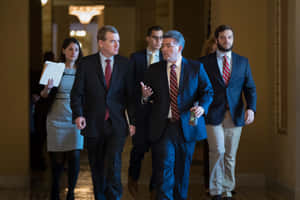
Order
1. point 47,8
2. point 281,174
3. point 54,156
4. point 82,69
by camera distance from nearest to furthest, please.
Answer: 1. point 82,69
2. point 54,156
3. point 281,174
4. point 47,8

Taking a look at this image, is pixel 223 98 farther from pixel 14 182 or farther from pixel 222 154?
pixel 14 182

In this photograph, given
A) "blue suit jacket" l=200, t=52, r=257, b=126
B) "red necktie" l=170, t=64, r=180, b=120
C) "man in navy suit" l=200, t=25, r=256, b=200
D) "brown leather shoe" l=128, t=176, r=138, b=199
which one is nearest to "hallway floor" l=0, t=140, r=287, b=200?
"brown leather shoe" l=128, t=176, r=138, b=199

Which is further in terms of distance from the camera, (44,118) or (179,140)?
(44,118)

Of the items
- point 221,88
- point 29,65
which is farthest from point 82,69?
point 29,65

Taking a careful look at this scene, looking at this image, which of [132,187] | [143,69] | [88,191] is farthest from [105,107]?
[132,187]

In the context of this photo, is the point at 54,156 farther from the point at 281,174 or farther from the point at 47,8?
the point at 47,8

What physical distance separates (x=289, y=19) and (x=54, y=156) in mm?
2831

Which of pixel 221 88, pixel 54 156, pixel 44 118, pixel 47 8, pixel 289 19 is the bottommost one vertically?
pixel 54 156

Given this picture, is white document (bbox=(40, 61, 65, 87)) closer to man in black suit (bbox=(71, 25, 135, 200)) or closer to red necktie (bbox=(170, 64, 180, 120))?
man in black suit (bbox=(71, 25, 135, 200))

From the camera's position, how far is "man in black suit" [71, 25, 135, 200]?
4.25 m

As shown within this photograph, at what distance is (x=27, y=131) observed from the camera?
6.12m

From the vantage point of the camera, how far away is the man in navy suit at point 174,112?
4293 mm

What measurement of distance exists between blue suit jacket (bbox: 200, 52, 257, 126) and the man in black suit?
1036 millimetres

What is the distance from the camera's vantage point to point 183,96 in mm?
4352
